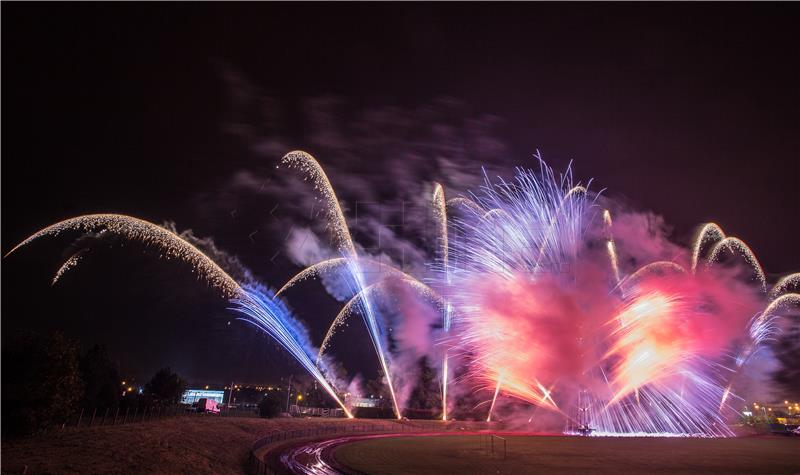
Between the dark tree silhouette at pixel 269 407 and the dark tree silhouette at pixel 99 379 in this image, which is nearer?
the dark tree silhouette at pixel 99 379

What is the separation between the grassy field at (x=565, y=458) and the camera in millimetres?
27328

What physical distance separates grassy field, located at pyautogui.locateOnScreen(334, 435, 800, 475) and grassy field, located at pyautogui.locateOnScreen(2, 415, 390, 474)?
7.55 metres

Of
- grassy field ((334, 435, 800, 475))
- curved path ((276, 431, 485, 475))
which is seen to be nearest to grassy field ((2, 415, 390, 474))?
curved path ((276, 431, 485, 475))

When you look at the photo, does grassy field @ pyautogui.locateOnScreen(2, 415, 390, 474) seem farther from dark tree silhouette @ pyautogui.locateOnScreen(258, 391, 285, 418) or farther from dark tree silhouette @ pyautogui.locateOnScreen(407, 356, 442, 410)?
dark tree silhouette @ pyautogui.locateOnScreen(407, 356, 442, 410)

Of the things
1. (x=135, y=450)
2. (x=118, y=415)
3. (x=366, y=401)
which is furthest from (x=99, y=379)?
(x=366, y=401)

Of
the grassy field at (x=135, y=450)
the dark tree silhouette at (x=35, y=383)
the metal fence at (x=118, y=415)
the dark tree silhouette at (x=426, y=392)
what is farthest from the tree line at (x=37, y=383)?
the dark tree silhouette at (x=426, y=392)

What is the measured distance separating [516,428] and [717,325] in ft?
86.3

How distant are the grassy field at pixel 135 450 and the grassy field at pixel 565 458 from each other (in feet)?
24.8

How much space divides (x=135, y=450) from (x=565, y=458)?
25578 millimetres

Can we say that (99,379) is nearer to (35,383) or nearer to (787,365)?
(35,383)

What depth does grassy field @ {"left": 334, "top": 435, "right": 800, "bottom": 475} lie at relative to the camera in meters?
27.3

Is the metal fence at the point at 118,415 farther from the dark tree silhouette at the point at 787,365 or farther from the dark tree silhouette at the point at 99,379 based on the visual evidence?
the dark tree silhouette at the point at 787,365

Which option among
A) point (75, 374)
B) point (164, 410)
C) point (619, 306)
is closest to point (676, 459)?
point (619, 306)

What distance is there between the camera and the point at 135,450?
77.5 ft
